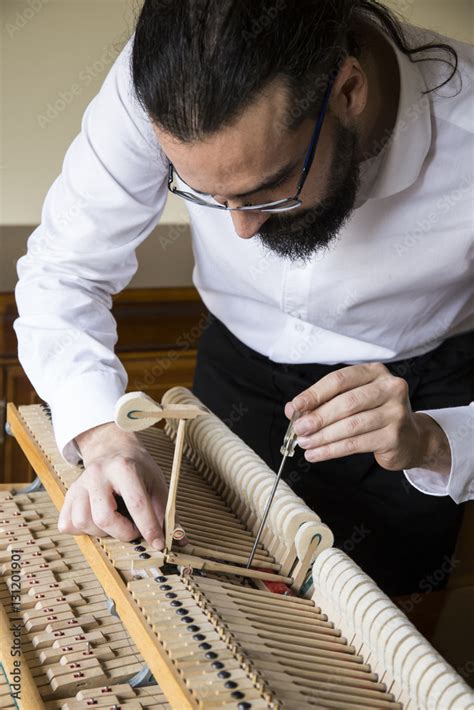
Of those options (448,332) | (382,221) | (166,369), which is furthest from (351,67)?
(166,369)

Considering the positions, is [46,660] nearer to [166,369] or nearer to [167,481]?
[167,481]

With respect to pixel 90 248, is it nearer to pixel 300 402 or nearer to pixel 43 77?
pixel 300 402

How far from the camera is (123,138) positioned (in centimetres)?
262

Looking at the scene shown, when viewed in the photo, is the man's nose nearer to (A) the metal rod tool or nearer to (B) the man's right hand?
(A) the metal rod tool

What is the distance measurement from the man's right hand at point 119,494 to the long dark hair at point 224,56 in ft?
2.48

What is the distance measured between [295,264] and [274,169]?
0.76 m

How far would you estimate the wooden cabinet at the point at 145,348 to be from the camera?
4617mm

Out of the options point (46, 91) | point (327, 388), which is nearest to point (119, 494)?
point (327, 388)

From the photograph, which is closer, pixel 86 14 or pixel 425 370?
pixel 425 370

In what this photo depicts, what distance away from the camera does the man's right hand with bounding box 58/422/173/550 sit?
2012mm

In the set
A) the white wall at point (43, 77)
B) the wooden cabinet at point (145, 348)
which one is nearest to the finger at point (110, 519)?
the wooden cabinet at point (145, 348)

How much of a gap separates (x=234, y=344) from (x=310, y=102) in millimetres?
1331

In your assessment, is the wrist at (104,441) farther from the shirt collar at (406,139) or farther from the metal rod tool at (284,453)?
the shirt collar at (406,139)

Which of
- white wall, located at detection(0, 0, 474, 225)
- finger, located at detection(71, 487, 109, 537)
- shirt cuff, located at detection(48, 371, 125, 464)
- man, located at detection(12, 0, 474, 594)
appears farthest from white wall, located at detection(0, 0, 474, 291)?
finger, located at detection(71, 487, 109, 537)
